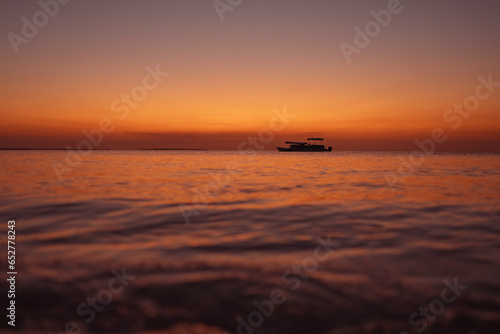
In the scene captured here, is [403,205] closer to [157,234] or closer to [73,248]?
[157,234]

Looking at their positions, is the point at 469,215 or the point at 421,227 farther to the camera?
the point at 469,215

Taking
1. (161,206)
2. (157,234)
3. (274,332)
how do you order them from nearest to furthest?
1. (274,332)
2. (157,234)
3. (161,206)

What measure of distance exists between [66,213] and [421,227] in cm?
900

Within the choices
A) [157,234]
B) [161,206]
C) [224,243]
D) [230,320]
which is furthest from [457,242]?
[161,206]

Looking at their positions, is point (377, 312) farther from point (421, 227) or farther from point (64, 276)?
point (421, 227)

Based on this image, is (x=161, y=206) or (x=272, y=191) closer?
(x=161, y=206)

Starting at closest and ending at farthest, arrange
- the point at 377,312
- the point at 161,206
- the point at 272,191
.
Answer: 1. the point at 377,312
2. the point at 161,206
3. the point at 272,191

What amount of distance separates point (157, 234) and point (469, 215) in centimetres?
812

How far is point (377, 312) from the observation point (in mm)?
3234

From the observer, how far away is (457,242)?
5883 mm

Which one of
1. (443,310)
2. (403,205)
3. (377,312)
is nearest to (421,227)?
(403,205)

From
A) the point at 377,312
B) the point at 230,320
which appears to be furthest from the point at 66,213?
the point at 377,312

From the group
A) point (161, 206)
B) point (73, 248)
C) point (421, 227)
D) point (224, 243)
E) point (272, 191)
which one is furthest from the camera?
point (272, 191)

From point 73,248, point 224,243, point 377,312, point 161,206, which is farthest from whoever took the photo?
point 161,206
